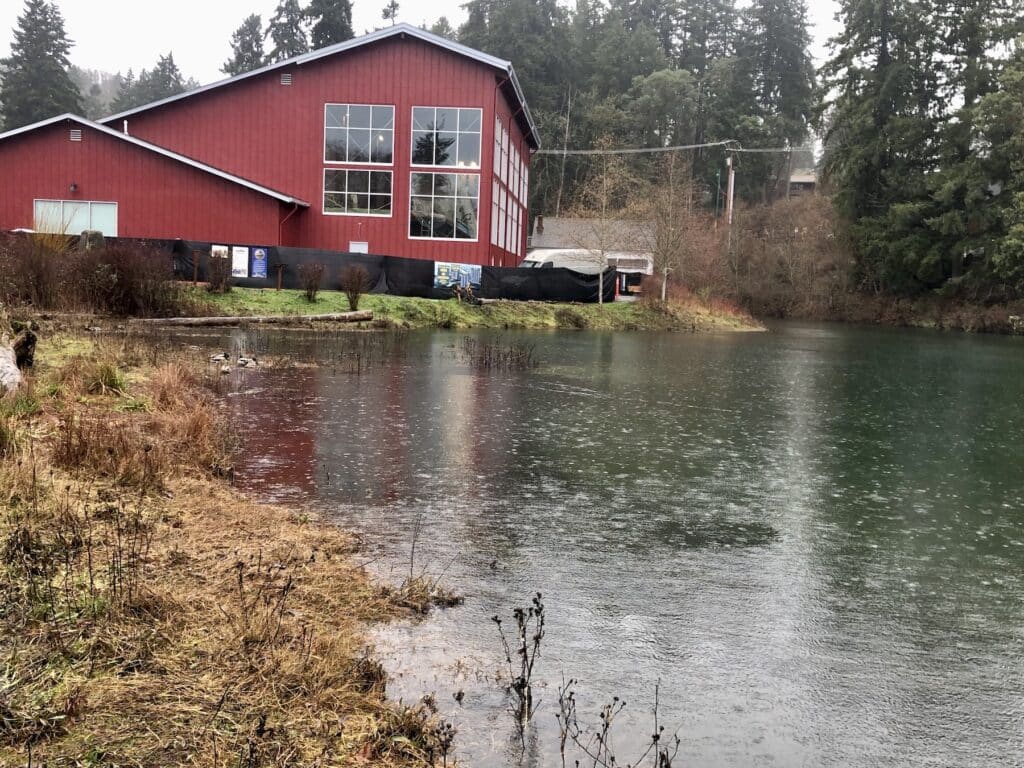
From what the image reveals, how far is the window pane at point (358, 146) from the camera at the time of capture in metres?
40.9

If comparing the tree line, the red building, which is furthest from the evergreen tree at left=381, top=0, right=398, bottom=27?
the red building

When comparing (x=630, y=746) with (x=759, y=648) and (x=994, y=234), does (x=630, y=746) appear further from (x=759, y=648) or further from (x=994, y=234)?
(x=994, y=234)

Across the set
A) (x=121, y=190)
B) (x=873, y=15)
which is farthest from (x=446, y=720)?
(x=873, y=15)

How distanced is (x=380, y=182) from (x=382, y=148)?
1.41 meters

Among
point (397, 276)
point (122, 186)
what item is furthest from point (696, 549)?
point (122, 186)

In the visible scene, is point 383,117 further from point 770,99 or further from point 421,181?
point 770,99

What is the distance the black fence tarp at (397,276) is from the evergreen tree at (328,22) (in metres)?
44.6

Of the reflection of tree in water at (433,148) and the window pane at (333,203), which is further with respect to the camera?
the window pane at (333,203)

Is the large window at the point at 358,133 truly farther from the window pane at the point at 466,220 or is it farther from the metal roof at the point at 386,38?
the window pane at the point at 466,220

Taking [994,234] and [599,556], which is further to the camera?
[994,234]

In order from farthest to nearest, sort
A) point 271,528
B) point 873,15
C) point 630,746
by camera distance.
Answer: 1. point 873,15
2. point 271,528
3. point 630,746

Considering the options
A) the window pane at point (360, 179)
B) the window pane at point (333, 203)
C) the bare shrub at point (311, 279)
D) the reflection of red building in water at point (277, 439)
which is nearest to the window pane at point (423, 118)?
the window pane at point (360, 179)

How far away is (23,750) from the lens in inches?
131

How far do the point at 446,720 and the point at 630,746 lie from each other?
793 millimetres
